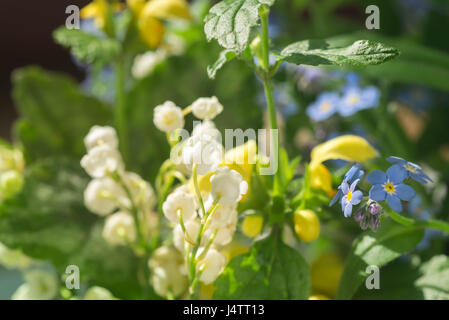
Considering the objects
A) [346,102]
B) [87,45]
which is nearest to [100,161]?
[87,45]

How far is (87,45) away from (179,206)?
176 millimetres

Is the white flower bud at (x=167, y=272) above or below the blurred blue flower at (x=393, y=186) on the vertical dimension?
below

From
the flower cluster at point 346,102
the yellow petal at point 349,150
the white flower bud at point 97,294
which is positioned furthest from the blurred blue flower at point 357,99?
the white flower bud at point 97,294

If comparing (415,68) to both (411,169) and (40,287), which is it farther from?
(40,287)

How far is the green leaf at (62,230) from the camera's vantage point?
1.14ft

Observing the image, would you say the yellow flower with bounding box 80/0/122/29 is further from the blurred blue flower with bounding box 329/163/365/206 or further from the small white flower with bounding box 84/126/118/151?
the blurred blue flower with bounding box 329/163/365/206

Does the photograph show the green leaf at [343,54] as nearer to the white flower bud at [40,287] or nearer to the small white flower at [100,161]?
the small white flower at [100,161]

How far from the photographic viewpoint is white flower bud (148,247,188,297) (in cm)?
33

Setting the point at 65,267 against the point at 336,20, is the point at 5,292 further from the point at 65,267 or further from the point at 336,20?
the point at 336,20

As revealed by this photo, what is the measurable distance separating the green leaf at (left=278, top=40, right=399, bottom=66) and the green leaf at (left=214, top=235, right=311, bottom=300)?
11 centimetres

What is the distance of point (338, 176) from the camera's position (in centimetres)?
34

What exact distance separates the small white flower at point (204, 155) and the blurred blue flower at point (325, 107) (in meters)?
0.18

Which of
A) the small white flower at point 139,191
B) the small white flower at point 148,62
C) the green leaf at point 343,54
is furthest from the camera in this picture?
the small white flower at point 148,62
